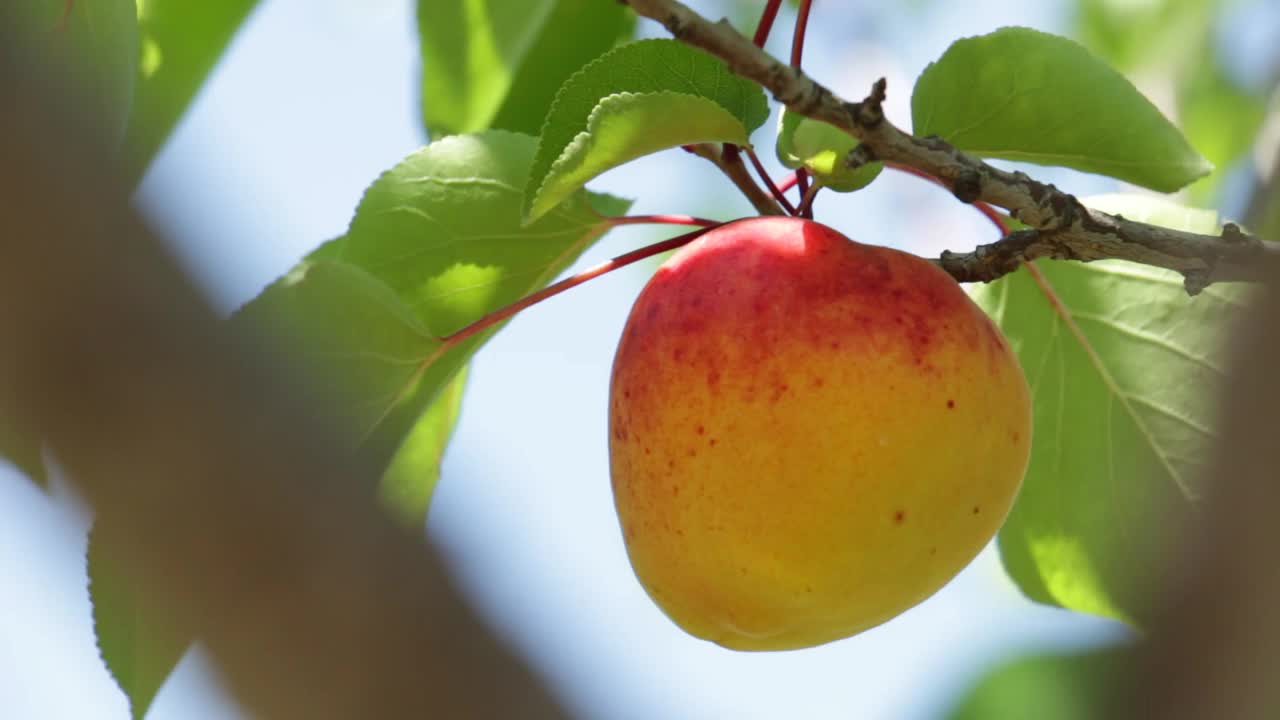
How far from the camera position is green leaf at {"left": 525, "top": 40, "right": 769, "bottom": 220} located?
941 mm

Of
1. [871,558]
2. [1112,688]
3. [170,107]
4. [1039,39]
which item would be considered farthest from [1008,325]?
[1112,688]

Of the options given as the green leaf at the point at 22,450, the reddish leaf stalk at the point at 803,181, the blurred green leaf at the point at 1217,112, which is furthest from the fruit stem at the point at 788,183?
the blurred green leaf at the point at 1217,112

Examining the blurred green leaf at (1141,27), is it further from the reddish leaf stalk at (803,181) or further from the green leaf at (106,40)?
the green leaf at (106,40)

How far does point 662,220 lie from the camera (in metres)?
1.21

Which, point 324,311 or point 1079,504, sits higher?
point 324,311

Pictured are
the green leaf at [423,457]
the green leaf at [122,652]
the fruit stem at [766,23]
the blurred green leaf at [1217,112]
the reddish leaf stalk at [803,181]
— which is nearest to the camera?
the green leaf at [122,652]

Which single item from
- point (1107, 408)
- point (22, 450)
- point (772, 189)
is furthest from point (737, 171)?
point (22, 450)

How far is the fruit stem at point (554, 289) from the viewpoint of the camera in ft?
3.75

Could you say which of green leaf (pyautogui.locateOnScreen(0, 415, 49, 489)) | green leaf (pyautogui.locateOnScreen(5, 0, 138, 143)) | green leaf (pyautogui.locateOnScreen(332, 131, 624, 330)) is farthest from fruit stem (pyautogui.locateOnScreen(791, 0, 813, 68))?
green leaf (pyautogui.locateOnScreen(0, 415, 49, 489))

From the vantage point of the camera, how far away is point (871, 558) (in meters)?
0.96

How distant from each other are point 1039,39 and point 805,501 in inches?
17.1

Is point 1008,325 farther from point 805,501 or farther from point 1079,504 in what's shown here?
point 805,501

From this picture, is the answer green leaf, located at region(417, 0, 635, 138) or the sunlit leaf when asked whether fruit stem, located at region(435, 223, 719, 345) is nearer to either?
the sunlit leaf

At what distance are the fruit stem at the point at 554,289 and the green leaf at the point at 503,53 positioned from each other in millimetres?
275
